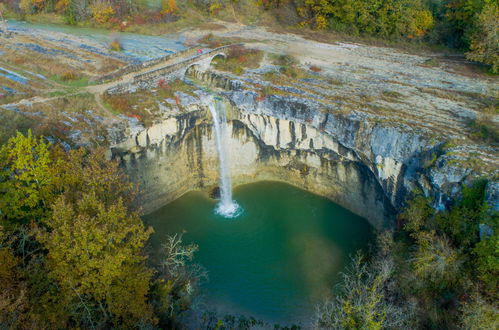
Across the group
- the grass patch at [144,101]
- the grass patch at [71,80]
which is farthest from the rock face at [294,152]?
the grass patch at [71,80]

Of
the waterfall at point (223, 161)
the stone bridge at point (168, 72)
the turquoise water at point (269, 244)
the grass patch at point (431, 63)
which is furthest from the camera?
the grass patch at point (431, 63)

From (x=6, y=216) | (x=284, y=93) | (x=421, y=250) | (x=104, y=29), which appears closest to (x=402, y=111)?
(x=284, y=93)

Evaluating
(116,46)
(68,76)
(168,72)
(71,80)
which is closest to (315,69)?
(168,72)

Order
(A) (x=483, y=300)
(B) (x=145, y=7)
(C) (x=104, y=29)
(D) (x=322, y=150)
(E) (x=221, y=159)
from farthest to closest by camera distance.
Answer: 1. (B) (x=145, y=7)
2. (C) (x=104, y=29)
3. (E) (x=221, y=159)
4. (D) (x=322, y=150)
5. (A) (x=483, y=300)

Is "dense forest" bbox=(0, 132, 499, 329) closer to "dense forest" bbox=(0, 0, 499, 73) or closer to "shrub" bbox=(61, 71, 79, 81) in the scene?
"shrub" bbox=(61, 71, 79, 81)

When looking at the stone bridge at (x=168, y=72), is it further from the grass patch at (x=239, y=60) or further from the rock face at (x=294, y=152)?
the rock face at (x=294, y=152)

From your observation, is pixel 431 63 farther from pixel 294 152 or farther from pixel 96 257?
pixel 96 257

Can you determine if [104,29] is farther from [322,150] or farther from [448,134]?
[448,134]
